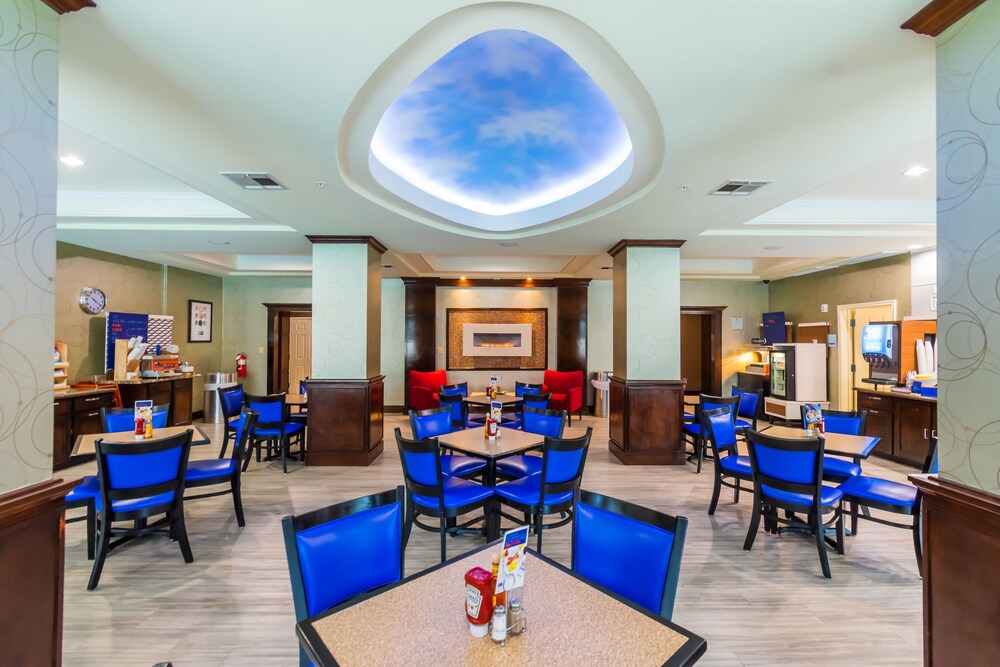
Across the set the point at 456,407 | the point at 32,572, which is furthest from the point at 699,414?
the point at 32,572

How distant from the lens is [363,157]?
3064mm

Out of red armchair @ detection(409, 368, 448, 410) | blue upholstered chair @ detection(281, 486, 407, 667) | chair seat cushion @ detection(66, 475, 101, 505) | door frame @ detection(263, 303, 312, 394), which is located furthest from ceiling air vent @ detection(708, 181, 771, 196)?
door frame @ detection(263, 303, 312, 394)

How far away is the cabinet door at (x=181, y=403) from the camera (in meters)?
6.84

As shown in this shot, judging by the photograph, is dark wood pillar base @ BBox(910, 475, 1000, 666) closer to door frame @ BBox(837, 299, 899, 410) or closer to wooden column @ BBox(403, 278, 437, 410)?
door frame @ BBox(837, 299, 899, 410)

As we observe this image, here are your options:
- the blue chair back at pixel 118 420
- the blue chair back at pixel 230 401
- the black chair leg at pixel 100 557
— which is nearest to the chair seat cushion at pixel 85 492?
the black chair leg at pixel 100 557

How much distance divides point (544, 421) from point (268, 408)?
10.4ft

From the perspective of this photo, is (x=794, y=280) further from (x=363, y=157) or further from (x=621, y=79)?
(x=363, y=157)

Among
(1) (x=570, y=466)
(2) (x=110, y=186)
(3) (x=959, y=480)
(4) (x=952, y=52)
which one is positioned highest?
(2) (x=110, y=186)

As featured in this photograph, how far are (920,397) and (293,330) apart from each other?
10.3m

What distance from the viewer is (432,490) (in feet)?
9.20

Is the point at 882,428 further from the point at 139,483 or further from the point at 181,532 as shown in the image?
the point at 139,483

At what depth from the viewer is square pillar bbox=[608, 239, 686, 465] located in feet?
17.2

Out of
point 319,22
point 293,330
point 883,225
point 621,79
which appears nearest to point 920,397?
point 883,225

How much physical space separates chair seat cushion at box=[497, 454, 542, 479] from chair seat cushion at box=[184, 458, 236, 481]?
83.6 inches
